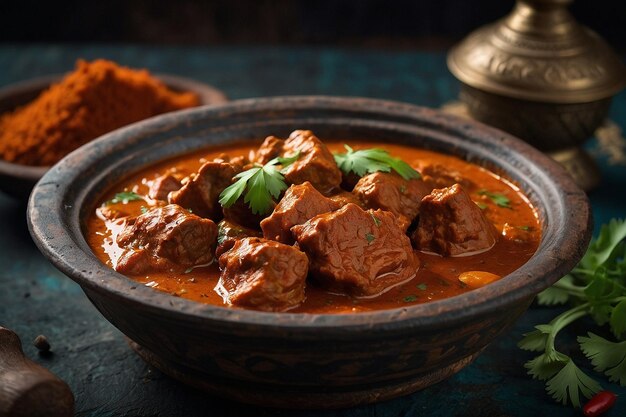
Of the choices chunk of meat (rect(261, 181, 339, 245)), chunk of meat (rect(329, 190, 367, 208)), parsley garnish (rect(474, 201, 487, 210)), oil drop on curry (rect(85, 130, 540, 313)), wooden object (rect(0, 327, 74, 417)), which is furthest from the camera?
parsley garnish (rect(474, 201, 487, 210))

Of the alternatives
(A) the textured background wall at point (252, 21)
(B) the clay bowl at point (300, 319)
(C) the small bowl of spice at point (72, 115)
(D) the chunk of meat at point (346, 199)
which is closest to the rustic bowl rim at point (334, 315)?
(B) the clay bowl at point (300, 319)

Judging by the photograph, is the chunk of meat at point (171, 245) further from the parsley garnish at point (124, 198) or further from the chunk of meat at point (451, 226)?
the chunk of meat at point (451, 226)

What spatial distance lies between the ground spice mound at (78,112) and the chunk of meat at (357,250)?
223 centimetres

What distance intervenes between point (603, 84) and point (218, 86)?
2.92 meters

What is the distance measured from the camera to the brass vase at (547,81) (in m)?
5.27

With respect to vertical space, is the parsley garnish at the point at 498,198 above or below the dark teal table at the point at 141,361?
above

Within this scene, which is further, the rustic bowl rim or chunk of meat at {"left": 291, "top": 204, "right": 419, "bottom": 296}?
chunk of meat at {"left": 291, "top": 204, "right": 419, "bottom": 296}

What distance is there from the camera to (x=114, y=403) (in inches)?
137

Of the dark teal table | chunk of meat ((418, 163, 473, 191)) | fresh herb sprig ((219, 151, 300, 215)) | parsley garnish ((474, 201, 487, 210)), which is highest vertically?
Result: fresh herb sprig ((219, 151, 300, 215))

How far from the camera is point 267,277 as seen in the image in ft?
10.1

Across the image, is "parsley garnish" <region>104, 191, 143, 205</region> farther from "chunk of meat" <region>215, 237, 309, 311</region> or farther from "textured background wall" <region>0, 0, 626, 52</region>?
"textured background wall" <region>0, 0, 626, 52</region>

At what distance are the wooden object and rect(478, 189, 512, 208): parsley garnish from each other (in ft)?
6.39

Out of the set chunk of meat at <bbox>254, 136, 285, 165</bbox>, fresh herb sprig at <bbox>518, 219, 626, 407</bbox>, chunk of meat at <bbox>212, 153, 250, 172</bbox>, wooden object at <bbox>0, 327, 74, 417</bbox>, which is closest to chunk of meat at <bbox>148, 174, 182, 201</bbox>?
chunk of meat at <bbox>212, 153, 250, 172</bbox>

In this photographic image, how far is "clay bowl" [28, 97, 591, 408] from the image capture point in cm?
283
